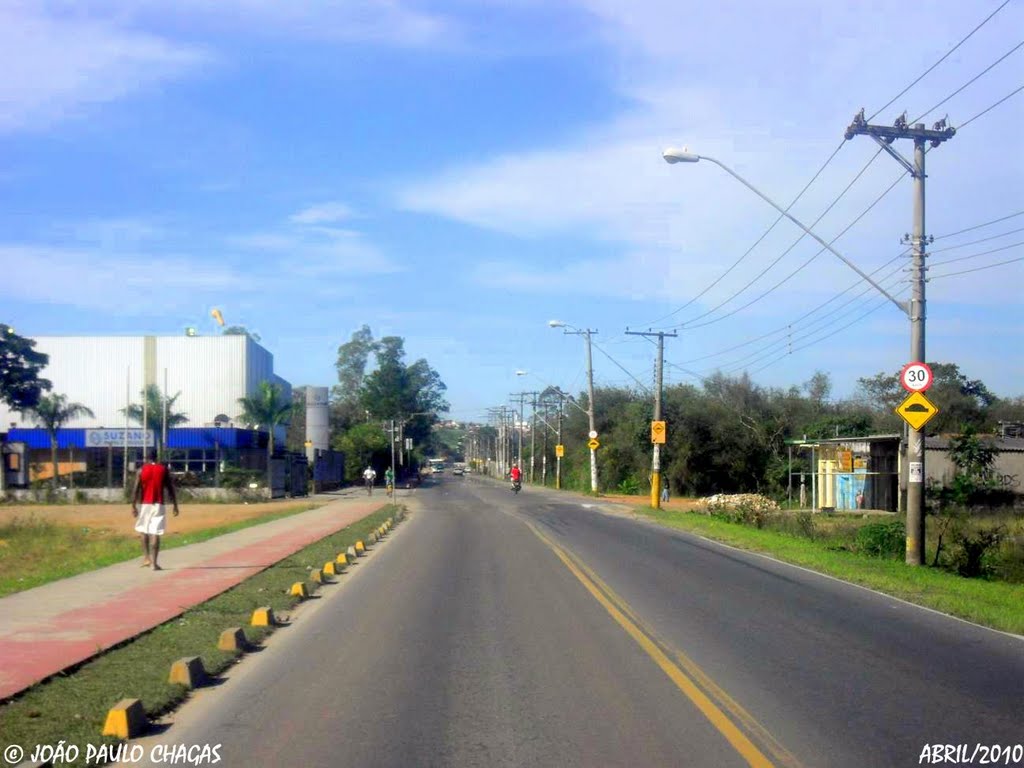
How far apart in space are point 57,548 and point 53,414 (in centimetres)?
3302

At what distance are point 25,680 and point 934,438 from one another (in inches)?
1648

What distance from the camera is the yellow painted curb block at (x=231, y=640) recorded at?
1065cm

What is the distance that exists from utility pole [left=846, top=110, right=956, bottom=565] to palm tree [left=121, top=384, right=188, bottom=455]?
43548 mm

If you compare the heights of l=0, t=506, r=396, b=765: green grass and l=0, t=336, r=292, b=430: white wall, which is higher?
l=0, t=336, r=292, b=430: white wall

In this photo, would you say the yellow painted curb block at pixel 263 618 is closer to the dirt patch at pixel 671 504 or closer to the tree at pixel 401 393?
the dirt patch at pixel 671 504

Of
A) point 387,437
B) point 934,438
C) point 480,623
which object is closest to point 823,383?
point 387,437

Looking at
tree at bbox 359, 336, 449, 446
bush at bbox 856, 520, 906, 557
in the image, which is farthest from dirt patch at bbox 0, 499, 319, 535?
tree at bbox 359, 336, 449, 446

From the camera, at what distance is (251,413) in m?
62.1

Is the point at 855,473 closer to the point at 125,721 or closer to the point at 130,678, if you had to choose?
the point at 130,678

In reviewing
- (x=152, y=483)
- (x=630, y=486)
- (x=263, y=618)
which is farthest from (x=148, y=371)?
(x=263, y=618)

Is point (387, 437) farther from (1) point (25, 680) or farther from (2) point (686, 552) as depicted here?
(1) point (25, 680)

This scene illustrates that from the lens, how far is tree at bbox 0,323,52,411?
149ft

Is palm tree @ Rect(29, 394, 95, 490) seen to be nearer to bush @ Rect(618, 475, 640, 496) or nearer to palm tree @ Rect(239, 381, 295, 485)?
palm tree @ Rect(239, 381, 295, 485)

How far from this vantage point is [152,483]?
1719 cm
